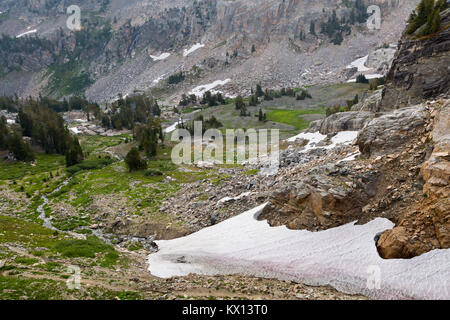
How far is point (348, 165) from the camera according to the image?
2292 cm

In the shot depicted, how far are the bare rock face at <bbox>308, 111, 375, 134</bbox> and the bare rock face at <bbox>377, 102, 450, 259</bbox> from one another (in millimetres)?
30735

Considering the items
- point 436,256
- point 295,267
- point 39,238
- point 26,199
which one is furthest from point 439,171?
point 26,199

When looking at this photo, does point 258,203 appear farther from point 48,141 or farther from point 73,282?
point 48,141

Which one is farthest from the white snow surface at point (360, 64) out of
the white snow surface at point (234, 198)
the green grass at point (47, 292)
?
the green grass at point (47, 292)

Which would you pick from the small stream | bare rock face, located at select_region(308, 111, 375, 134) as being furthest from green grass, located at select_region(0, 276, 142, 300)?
bare rock face, located at select_region(308, 111, 375, 134)

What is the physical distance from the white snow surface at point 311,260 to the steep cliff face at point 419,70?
82.2 ft

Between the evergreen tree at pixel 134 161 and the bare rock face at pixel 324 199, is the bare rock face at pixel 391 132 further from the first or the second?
the evergreen tree at pixel 134 161

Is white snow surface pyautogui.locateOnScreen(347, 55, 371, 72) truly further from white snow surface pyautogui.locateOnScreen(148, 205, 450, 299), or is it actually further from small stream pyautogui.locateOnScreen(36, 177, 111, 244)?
white snow surface pyautogui.locateOnScreen(148, 205, 450, 299)

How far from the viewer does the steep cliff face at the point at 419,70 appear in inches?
1314

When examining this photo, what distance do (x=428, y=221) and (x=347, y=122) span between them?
37577 mm

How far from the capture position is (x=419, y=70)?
35.3 meters

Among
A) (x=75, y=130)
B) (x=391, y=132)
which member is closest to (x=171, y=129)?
(x=75, y=130)

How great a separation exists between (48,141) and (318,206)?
95628 mm

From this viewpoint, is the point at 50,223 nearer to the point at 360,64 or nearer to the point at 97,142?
the point at 97,142
